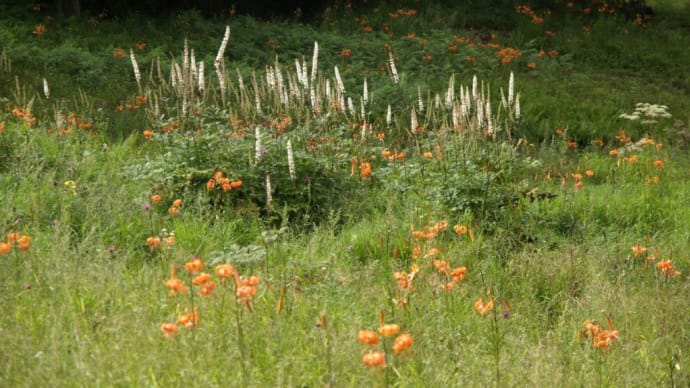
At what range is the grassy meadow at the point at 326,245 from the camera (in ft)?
10.9

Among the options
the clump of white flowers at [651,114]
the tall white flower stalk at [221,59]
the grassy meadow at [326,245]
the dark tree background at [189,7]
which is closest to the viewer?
the grassy meadow at [326,245]

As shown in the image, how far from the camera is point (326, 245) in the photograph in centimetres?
539

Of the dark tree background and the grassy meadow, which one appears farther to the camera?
the dark tree background

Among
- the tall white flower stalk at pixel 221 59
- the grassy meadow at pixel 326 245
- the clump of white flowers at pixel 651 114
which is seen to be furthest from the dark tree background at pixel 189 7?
the tall white flower stalk at pixel 221 59

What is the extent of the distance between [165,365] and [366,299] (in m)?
1.42

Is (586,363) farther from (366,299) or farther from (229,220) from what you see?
(229,220)

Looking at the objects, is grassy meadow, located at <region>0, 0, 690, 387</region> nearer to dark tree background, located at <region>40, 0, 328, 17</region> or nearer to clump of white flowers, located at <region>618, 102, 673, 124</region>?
clump of white flowers, located at <region>618, 102, 673, 124</region>

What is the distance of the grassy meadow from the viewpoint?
3.33m

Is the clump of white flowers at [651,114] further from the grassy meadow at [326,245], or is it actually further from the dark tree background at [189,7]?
the dark tree background at [189,7]

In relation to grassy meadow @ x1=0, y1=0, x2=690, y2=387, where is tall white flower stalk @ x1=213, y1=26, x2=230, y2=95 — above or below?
above

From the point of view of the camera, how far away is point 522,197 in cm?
653

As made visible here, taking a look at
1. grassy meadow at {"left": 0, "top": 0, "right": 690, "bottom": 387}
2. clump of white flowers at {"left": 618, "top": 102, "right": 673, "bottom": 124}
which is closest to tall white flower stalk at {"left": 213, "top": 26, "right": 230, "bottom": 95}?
grassy meadow at {"left": 0, "top": 0, "right": 690, "bottom": 387}

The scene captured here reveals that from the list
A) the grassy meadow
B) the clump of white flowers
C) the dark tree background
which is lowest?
the clump of white flowers

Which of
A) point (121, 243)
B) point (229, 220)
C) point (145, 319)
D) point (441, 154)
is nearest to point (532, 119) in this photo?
point (441, 154)
